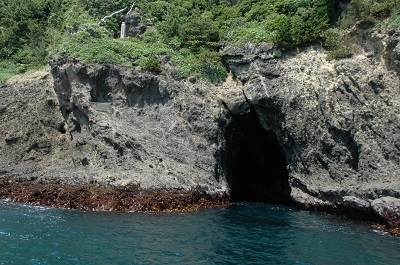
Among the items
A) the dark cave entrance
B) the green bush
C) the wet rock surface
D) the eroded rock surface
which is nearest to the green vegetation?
the green bush

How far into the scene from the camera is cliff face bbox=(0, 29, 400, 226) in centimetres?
2139

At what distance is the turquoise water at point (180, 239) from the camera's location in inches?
515

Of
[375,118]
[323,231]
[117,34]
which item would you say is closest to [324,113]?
[375,118]

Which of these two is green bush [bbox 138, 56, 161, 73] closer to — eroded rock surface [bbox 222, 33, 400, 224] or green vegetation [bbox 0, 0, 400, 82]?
green vegetation [bbox 0, 0, 400, 82]

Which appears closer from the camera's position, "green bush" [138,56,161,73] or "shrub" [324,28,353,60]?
"shrub" [324,28,353,60]

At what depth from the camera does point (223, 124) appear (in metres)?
26.2

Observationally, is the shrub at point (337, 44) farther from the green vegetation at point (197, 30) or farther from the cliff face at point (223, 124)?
the cliff face at point (223, 124)

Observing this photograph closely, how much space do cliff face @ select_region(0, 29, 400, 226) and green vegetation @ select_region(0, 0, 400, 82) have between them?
868 mm

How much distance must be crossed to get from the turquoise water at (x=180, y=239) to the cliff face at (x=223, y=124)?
3.00 metres

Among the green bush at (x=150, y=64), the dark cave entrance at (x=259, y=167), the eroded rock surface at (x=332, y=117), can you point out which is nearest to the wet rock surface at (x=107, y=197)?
the eroded rock surface at (x=332, y=117)

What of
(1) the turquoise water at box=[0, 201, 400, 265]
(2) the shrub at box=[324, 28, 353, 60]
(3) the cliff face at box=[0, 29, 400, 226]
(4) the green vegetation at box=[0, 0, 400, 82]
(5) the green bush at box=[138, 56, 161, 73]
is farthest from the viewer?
(5) the green bush at box=[138, 56, 161, 73]

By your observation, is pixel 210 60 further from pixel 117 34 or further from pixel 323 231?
pixel 323 231

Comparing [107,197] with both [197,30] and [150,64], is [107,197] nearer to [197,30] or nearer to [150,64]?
[150,64]

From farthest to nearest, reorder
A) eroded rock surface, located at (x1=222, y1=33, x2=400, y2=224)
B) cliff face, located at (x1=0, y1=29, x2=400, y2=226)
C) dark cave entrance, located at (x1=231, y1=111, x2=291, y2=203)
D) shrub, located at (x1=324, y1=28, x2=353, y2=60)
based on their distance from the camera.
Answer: dark cave entrance, located at (x1=231, y1=111, x2=291, y2=203) < shrub, located at (x1=324, y1=28, x2=353, y2=60) < cliff face, located at (x1=0, y1=29, x2=400, y2=226) < eroded rock surface, located at (x1=222, y1=33, x2=400, y2=224)
